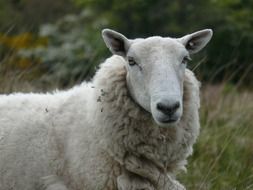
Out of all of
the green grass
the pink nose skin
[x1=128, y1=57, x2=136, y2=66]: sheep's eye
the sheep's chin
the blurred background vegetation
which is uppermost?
[x1=128, y1=57, x2=136, y2=66]: sheep's eye

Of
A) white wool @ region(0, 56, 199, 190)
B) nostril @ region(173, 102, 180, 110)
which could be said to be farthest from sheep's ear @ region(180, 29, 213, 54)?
nostril @ region(173, 102, 180, 110)

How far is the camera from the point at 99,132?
5.20 m

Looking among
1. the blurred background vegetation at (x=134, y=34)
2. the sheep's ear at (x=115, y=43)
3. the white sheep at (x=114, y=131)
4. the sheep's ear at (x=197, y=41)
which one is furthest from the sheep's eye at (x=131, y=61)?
the blurred background vegetation at (x=134, y=34)

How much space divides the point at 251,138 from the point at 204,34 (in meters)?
2.57

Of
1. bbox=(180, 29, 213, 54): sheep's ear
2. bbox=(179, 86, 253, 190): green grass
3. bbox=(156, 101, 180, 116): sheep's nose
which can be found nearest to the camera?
bbox=(156, 101, 180, 116): sheep's nose

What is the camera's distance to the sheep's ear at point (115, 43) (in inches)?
203

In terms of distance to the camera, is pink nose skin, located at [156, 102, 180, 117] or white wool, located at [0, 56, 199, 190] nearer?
pink nose skin, located at [156, 102, 180, 117]

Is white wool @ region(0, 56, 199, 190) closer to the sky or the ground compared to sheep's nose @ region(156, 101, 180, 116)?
closer to the ground

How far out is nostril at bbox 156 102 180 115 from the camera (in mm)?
4582

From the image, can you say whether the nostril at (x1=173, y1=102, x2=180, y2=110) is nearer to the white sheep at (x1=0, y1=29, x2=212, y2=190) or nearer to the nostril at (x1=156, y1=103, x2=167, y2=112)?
the nostril at (x1=156, y1=103, x2=167, y2=112)

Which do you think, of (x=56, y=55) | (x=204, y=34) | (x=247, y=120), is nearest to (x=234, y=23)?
(x=56, y=55)

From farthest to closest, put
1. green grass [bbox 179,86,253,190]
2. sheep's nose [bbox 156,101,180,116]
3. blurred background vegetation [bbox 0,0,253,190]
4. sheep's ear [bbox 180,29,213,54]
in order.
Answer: blurred background vegetation [bbox 0,0,253,190], green grass [bbox 179,86,253,190], sheep's ear [bbox 180,29,213,54], sheep's nose [bbox 156,101,180,116]

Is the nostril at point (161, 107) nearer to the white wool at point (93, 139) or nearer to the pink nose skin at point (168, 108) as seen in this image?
the pink nose skin at point (168, 108)

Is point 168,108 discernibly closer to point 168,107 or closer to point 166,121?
point 168,107
